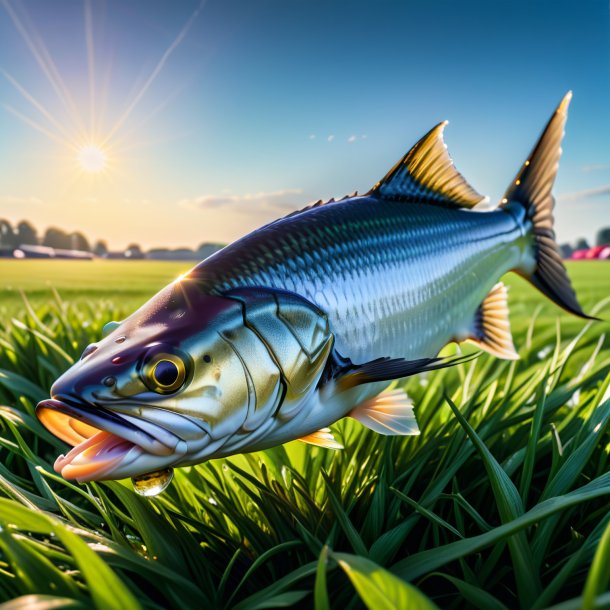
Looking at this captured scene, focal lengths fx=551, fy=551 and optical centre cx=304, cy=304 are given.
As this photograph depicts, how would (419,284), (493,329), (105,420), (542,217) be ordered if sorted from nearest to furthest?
(105,420) < (419,284) < (493,329) < (542,217)

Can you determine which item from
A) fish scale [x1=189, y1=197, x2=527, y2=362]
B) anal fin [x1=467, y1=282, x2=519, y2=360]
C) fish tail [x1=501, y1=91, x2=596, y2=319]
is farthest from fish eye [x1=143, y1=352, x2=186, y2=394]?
fish tail [x1=501, y1=91, x2=596, y2=319]

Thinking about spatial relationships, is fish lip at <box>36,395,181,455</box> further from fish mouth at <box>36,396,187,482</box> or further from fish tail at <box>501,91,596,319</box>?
fish tail at <box>501,91,596,319</box>

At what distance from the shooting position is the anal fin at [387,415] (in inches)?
63.3

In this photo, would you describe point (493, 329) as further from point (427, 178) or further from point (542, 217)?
point (427, 178)

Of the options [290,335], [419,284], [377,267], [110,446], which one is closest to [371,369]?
[290,335]

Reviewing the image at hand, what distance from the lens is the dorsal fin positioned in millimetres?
1945

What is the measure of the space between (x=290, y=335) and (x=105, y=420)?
0.47m

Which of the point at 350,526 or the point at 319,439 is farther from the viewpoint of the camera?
the point at 319,439

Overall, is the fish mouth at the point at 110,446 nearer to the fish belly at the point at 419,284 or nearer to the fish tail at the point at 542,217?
the fish belly at the point at 419,284

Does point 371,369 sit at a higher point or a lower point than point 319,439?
higher

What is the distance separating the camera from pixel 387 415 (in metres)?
1.65

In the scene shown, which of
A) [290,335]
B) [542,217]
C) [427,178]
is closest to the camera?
[290,335]

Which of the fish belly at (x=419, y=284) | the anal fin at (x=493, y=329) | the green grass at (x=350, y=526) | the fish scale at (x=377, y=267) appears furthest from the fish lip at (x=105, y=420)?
the anal fin at (x=493, y=329)

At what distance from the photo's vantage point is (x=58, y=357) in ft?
9.04
